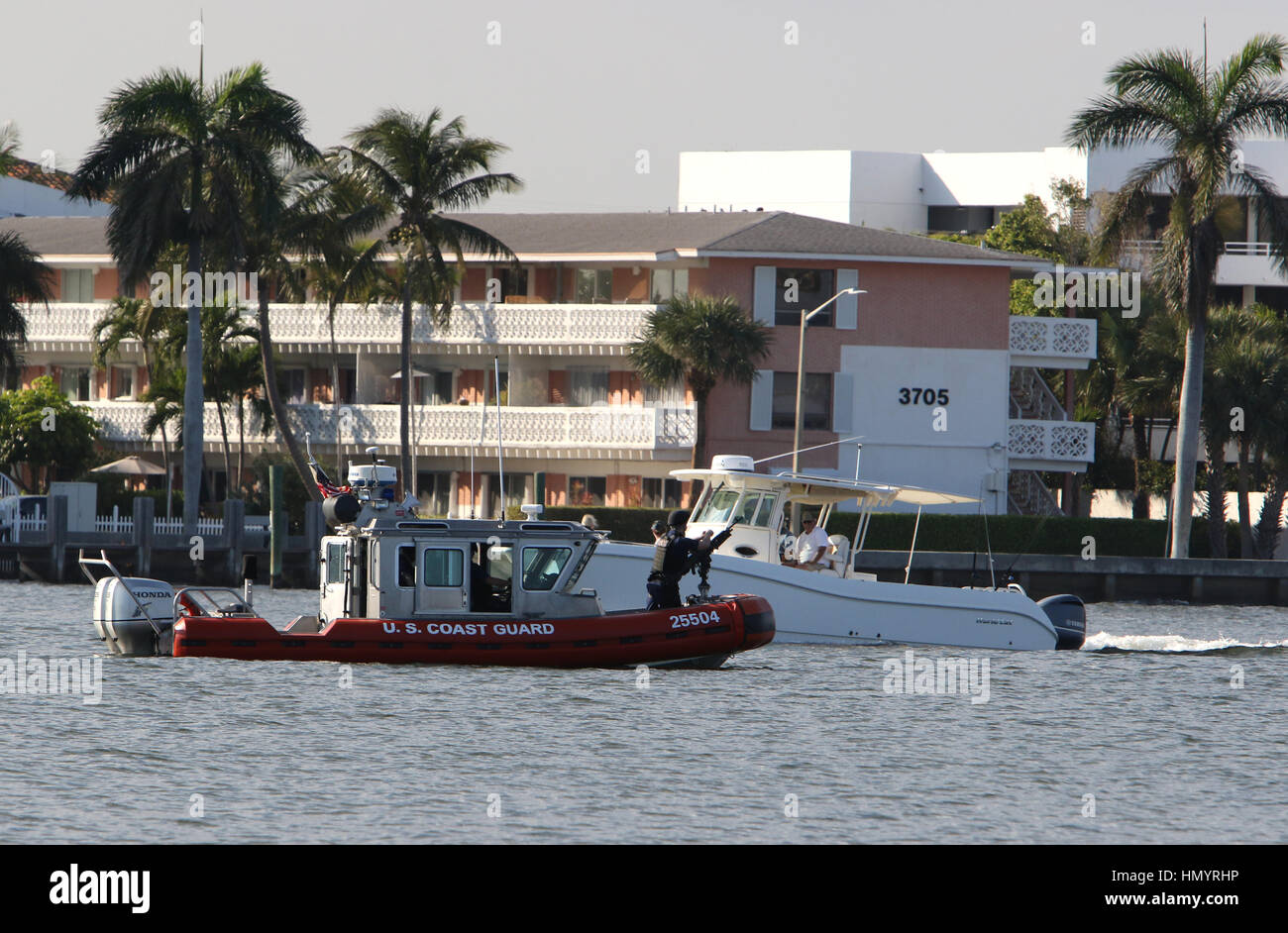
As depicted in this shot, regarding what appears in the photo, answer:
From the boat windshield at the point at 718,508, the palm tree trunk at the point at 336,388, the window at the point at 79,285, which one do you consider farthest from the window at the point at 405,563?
the window at the point at 79,285

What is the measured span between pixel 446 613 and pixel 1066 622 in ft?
37.2

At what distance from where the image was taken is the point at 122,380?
65.2 metres

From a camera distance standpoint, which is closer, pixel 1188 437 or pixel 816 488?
pixel 816 488

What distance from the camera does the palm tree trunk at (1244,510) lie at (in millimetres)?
57000

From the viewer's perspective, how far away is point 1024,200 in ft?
251

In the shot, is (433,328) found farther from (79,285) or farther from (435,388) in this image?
(79,285)

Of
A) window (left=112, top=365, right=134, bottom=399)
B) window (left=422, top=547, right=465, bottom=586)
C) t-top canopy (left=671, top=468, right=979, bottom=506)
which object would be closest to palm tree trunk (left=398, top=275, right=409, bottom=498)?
window (left=112, top=365, right=134, bottom=399)

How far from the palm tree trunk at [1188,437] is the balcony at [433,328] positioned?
14688 mm

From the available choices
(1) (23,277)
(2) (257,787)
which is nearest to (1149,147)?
(1) (23,277)

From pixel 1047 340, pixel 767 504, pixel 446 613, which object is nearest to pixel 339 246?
pixel 1047 340

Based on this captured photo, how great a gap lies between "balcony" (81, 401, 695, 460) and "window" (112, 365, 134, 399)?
2.73 metres

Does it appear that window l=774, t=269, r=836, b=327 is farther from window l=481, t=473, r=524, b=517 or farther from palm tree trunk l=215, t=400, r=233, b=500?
palm tree trunk l=215, t=400, r=233, b=500
